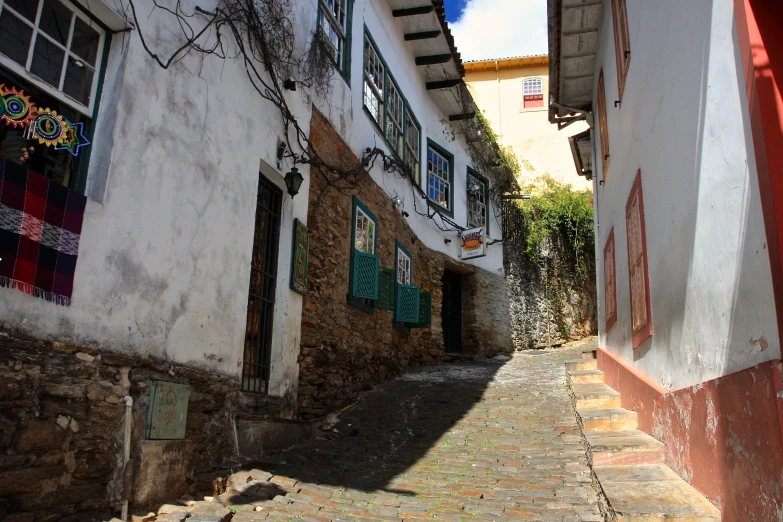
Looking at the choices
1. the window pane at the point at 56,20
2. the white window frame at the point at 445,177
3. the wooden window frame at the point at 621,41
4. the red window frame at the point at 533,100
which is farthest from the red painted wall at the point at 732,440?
the red window frame at the point at 533,100

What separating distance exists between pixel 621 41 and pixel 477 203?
30.9 feet

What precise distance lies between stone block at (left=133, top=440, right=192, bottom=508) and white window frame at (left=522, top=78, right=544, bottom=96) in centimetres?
1933

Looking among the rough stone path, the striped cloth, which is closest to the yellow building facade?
the rough stone path

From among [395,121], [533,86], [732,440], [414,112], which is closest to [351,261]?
[395,121]

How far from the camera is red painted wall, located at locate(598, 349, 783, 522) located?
2.76 m

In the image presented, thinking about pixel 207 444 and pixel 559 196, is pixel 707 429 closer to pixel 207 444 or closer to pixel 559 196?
pixel 207 444

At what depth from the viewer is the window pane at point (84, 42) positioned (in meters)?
4.75

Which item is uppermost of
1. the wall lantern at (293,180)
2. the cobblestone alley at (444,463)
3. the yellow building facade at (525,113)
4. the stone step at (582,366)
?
the yellow building facade at (525,113)

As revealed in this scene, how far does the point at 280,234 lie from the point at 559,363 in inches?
282

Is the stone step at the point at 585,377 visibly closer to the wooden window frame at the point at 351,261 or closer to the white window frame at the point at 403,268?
the wooden window frame at the point at 351,261

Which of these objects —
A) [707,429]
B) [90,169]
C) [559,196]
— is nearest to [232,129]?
[90,169]

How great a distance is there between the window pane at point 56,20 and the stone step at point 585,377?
7455 millimetres

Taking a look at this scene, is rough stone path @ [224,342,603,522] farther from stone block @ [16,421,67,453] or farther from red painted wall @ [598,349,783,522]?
stone block @ [16,421,67,453]

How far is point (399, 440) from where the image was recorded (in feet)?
24.3
